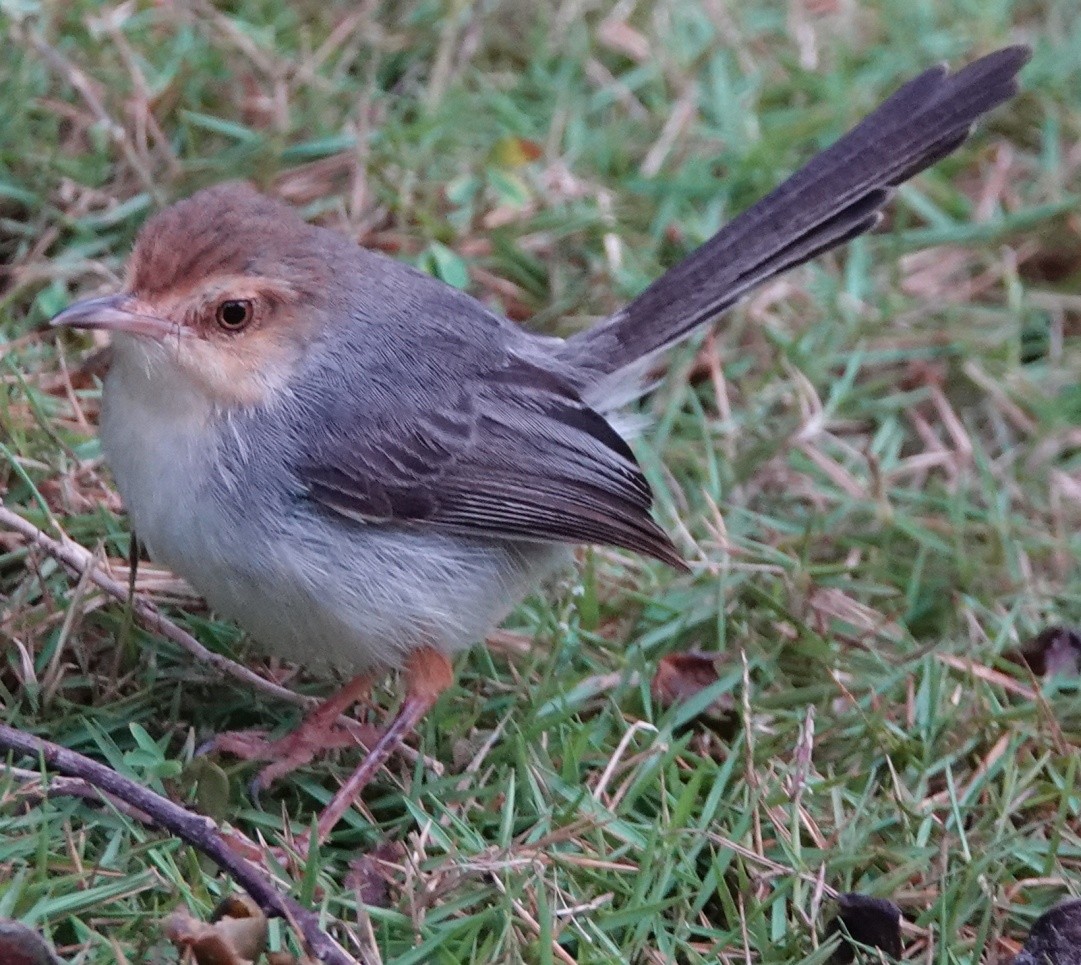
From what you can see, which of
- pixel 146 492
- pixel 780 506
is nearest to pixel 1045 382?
pixel 780 506

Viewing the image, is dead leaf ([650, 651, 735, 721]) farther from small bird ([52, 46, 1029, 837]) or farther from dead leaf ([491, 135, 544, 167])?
dead leaf ([491, 135, 544, 167])

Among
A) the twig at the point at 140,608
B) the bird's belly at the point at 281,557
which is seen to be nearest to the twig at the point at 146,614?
the twig at the point at 140,608

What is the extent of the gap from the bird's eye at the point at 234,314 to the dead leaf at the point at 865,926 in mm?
2212

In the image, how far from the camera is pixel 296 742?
13.7ft

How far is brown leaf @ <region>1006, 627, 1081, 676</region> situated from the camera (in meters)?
4.91

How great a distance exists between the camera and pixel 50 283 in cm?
543

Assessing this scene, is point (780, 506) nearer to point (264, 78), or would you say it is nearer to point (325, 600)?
point (325, 600)

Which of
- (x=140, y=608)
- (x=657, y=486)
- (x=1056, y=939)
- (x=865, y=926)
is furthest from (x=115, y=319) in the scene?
(x=1056, y=939)

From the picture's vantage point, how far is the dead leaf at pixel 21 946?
314 centimetres

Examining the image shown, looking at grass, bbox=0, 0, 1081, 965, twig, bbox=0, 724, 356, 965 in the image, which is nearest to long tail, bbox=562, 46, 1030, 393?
grass, bbox=0, 0, 1081, 965

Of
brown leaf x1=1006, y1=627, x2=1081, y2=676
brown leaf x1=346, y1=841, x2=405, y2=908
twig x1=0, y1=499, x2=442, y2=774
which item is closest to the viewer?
brown leaf x1=346, y1=841, x2=405, y2=908

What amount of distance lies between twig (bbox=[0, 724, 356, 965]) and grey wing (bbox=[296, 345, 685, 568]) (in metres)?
0.94

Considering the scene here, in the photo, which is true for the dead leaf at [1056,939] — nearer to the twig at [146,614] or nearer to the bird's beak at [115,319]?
the twig at [146,614]

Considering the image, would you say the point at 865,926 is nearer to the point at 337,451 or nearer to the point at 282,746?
the point at 282,746
